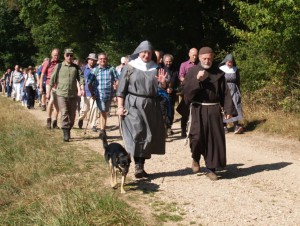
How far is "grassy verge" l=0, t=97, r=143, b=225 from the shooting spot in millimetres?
5137

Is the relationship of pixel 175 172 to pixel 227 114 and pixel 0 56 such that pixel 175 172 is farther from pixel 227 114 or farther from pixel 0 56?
pixel 0 56

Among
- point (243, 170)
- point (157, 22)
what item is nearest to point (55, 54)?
point (243, 170)

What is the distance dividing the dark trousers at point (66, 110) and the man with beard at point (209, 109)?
406cm

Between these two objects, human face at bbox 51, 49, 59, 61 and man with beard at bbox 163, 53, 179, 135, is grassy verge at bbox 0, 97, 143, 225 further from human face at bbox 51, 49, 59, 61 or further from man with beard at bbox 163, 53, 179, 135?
man with beard at bbox 163, 53, 179, 135

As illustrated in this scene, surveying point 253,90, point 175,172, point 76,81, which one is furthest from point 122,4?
point 175,172

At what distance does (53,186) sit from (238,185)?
2.58 metres

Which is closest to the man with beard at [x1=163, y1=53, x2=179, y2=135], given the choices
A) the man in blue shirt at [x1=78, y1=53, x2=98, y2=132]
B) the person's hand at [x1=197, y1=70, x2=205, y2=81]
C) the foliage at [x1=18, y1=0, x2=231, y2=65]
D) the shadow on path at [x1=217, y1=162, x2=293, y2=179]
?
the man in blue shirt at [x1=78, y1=53, x2=98, y2=132]

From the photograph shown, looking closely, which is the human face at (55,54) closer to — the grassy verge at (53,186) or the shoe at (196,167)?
the grassy verge at (53,186)

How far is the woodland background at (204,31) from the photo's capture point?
38.6 feet

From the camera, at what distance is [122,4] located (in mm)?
20516

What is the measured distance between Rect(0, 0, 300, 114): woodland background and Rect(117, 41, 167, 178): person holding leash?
5045 millimetres

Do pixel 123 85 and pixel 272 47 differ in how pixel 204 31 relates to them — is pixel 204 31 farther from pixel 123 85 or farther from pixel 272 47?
pixel 123 85

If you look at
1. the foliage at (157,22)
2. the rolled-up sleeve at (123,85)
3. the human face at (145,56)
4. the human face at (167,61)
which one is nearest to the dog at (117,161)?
the rolled-up sleeve at (123,85)

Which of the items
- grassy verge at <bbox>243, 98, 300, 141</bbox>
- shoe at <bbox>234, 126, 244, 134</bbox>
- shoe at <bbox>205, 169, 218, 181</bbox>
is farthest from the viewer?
shoe at <bbox>234, 126, 244, 134</bbox>
